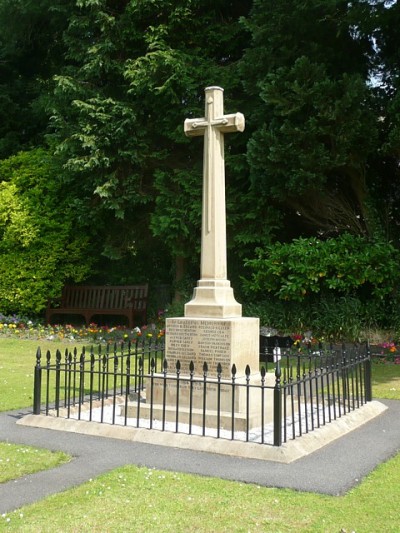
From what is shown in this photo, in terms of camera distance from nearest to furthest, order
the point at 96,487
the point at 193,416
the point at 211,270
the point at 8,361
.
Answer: the point at 96,487, the point at 193,416, the point at 211,270, the point at 8,361

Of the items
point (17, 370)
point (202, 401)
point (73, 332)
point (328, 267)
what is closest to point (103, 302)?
point (73, 332)

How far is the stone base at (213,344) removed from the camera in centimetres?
737

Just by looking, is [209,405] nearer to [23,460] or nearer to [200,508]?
[23,460]

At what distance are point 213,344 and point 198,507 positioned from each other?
10.5ft

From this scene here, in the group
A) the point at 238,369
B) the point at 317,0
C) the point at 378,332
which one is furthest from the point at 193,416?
the point at 317,0

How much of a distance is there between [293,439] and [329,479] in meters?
1.05

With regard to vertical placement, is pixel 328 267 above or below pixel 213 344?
above

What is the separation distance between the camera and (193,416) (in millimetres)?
7141

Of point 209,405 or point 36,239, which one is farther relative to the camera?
point 36,239

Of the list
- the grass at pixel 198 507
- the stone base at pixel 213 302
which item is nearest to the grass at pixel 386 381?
the stone base at pixel 213 302

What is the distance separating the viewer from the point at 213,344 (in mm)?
7477

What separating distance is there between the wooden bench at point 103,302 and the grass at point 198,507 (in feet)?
46.2

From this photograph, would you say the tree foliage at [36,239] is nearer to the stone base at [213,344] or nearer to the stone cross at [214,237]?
the stone cross at [214,237]

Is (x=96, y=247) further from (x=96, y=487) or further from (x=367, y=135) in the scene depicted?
(x=96, y=487)
